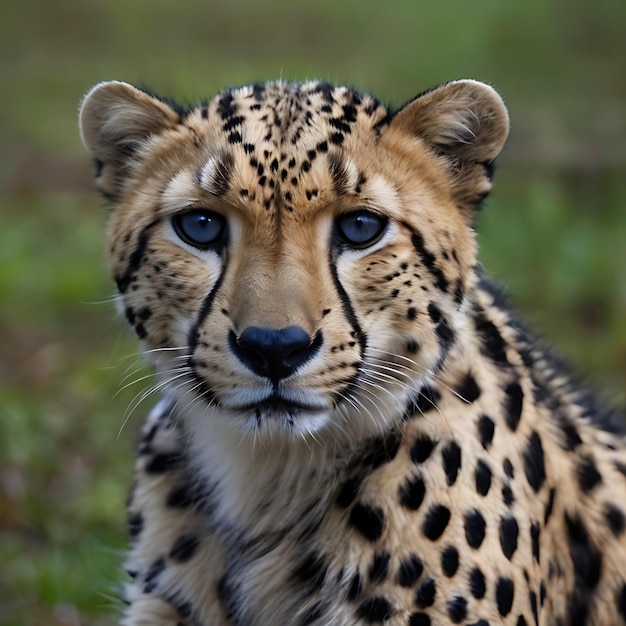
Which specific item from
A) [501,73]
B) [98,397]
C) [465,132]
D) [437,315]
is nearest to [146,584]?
[437,315]

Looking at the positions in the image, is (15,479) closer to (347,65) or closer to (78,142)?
(78,142)

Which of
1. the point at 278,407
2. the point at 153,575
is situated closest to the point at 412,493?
the point at 278,407

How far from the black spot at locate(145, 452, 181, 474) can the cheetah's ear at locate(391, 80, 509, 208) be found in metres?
1.01

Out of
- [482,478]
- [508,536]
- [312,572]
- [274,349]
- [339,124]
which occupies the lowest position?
[312,572]

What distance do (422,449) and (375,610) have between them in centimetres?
38

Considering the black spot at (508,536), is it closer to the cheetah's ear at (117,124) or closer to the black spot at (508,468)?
the black spot at (508,468)

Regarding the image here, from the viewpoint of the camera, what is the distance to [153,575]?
3.01m

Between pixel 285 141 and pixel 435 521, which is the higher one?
pixel 285 141

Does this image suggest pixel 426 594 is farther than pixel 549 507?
No

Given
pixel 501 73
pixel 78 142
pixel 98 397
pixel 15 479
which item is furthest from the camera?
pixel 501 73

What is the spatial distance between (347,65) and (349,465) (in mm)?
8008

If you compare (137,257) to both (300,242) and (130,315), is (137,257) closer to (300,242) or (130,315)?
(130,315)

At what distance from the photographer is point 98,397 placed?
5.32 m

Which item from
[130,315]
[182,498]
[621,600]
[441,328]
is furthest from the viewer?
[182,498]
